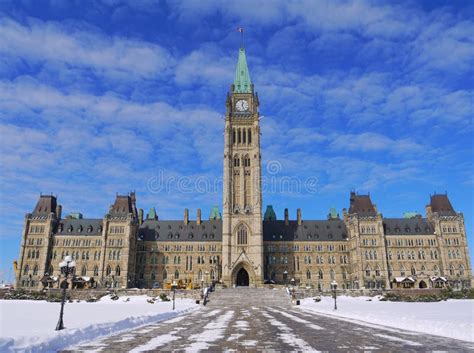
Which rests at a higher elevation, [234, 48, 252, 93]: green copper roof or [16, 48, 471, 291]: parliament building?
[234, 48, 252, 93]: green copper roof

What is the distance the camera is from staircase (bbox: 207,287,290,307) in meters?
57.0

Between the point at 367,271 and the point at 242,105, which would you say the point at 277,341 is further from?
the point at 242,105

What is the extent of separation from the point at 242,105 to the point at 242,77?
8.57 metres

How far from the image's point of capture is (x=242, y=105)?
9612 centimetres

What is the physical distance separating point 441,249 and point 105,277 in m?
76.5

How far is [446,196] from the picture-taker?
94375 millimetres

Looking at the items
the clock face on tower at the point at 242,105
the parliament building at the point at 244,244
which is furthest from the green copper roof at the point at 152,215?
the clock face on tower at the point at 242,105

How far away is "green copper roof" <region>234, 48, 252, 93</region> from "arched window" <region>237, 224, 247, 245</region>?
35.1 metres

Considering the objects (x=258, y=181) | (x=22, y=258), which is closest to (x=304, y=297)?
(x=258, y=181)

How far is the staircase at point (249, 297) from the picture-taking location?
5703 centimetres

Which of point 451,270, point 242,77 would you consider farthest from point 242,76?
point 451,270

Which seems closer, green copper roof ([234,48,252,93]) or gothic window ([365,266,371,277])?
gothic window ([365,266,371,277])

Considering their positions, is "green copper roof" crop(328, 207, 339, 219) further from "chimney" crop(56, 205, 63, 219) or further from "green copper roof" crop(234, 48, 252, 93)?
"chimney" crop(56, 205, 63, 219)

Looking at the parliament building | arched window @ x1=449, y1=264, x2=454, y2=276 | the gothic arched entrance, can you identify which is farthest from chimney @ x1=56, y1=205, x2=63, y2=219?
arched window @ x1=449, y1=264, x2=454, y2=276
